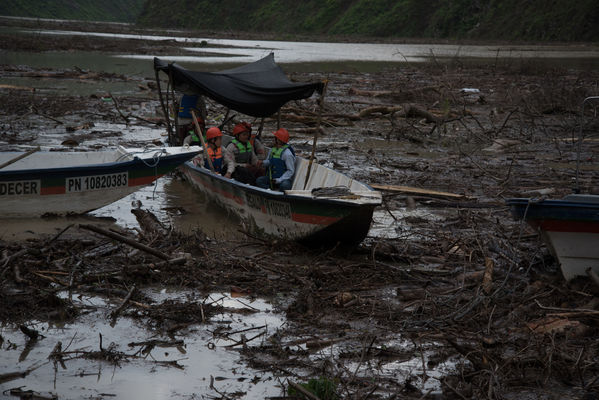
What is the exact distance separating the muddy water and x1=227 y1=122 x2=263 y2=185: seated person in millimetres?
4168

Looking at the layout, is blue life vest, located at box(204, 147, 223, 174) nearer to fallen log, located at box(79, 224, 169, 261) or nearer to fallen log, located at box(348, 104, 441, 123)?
fallen log, located at box(79, 224, 169, 261)

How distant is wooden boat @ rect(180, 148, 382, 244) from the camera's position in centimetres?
817

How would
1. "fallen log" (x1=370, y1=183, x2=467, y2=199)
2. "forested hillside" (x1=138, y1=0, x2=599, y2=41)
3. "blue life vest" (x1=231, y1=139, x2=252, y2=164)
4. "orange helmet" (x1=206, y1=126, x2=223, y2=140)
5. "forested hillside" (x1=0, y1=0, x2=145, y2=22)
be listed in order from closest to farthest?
"orange helmet" (x1=206, y1=126, x2=223, y2=140)
"blue life vest" (x1=231, y1=139, x2=252, y2=164)
"fallen log" (x1=370, y1=183, x2=467, y2=199)
"forested hillside" (x1=138, y1=0, x2=599, y2=41)
"forested hillside" (x1=0, y1=0, x2=145, y2=22)

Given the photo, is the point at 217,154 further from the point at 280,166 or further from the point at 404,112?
the point at 404,112

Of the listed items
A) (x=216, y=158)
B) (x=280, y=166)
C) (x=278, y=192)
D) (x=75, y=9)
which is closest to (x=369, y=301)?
(x=278, y=192)

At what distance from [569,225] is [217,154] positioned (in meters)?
5.82

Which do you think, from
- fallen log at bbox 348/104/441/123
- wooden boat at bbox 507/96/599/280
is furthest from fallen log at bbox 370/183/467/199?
fallen log at bbox 348/104/441/123

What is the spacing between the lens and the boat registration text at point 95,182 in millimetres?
10164

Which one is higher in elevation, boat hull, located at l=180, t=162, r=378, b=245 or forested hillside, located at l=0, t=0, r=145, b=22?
forested hillside, located at l=0, t=0, r=145, b=22

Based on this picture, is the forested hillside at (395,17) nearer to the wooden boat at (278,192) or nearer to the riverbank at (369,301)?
the riverbank at (369,301)

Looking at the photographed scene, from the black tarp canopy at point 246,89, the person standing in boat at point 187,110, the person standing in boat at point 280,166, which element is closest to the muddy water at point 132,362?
the person standing in boat at point 280,166

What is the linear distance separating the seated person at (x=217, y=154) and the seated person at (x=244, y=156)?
0.11 m

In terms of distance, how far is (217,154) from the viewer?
11.2 metres

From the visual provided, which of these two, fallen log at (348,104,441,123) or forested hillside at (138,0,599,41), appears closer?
fallen log at (348,104,441,123)
